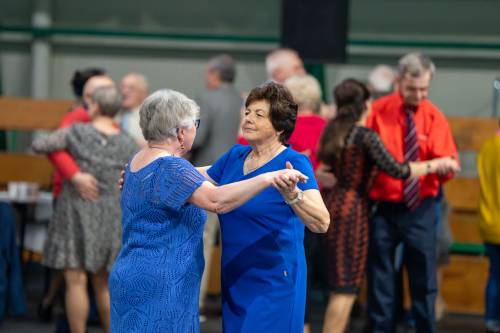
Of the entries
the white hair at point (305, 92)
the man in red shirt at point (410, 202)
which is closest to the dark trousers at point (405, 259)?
the man in red shirt at point (410, 202)

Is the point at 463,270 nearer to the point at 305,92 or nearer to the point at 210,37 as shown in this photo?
the point at 305,92

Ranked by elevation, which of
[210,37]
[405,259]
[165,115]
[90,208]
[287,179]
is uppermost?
[210,37]

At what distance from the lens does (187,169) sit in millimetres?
3182

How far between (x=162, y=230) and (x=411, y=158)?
206 centimetres

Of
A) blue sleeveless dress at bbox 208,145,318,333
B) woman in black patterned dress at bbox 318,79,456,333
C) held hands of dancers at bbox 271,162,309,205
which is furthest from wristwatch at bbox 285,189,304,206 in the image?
woman in black patterned dress at bbox 318,79,456,333

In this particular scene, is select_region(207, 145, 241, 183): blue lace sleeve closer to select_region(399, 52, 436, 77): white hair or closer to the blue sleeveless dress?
the blue sleeveless dress

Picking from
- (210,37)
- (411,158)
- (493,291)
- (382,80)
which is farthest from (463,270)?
(210,37)

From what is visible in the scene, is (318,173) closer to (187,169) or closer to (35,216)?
(187,169)

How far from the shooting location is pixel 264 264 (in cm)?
336

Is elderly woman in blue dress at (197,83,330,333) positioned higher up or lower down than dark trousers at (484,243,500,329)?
higher up

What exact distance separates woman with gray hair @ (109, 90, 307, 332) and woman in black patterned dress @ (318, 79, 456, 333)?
1.63m

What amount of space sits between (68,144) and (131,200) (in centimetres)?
190

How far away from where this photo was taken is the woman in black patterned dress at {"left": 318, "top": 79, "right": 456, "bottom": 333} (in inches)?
191

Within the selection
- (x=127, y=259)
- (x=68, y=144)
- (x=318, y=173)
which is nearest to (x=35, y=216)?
(x=68, y=144)
